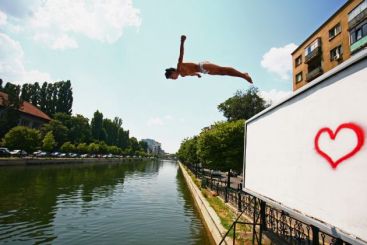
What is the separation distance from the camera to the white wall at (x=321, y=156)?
371cm

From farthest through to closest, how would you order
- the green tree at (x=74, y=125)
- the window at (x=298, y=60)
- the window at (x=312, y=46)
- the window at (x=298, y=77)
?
the green tree at (x=74, y=125) < the window at (x=298, y=60) < the window at (x=298, y=77) < the window at (x=312, y=46)

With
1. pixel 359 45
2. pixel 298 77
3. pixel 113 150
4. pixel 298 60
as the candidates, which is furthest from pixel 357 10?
pixel 113 150

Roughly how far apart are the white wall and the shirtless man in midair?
143 cm

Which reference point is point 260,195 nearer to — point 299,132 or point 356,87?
point 299,132

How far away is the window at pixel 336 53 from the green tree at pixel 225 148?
49.1ft

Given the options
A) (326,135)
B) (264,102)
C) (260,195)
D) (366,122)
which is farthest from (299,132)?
(264,102)

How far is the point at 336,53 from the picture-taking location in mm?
31734

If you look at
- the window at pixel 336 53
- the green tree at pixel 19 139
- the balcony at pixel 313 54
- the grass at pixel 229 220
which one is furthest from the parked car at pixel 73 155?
the window at pixel 336 53

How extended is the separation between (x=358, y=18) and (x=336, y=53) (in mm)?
5205

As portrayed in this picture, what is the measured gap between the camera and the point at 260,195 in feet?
25.9

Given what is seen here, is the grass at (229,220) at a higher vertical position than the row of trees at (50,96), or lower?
lower

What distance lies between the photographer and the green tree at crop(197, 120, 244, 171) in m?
26.5

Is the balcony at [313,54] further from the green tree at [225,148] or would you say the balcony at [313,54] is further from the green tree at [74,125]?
the green tree at [74,125]

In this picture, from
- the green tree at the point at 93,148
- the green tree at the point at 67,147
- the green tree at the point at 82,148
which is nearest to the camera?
the green tree at the point at 67,147
